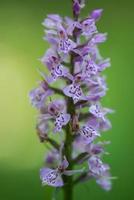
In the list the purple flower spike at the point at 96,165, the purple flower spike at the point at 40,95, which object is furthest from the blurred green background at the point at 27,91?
the purple flower spike at the point at 40,95

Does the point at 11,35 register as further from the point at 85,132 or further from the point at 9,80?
the point at 85,132

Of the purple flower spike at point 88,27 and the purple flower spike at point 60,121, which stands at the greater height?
the purple flower spike at point 88,27

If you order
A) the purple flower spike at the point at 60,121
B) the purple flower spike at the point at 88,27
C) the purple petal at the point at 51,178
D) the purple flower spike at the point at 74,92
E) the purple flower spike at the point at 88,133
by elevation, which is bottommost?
the purple petal at the point at 51,178

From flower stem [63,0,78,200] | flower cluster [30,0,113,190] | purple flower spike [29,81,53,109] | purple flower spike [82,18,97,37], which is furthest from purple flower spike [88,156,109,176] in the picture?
purple flower spike [82,18,97,37]

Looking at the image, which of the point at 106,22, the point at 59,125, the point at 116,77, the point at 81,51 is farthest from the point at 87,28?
the point at 106,22

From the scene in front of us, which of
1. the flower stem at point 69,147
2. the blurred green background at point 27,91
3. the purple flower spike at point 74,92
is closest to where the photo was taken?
the purple flower spike at point 74,92

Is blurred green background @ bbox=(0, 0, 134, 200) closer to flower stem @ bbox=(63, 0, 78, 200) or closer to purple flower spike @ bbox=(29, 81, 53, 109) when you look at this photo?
flower stem @ bbox=(63, 0, 78, 200)

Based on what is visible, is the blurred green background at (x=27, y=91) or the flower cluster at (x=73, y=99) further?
the blurred green background at (x=27, y=91)

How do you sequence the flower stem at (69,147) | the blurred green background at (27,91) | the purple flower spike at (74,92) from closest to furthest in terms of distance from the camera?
1. the purple flower spike at (74,92)
2. the flower stem at (69,147)
3. the blurred green background at (27,91)

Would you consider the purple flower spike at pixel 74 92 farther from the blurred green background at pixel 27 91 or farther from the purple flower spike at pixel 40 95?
the blurred green background at pixel 27 91
